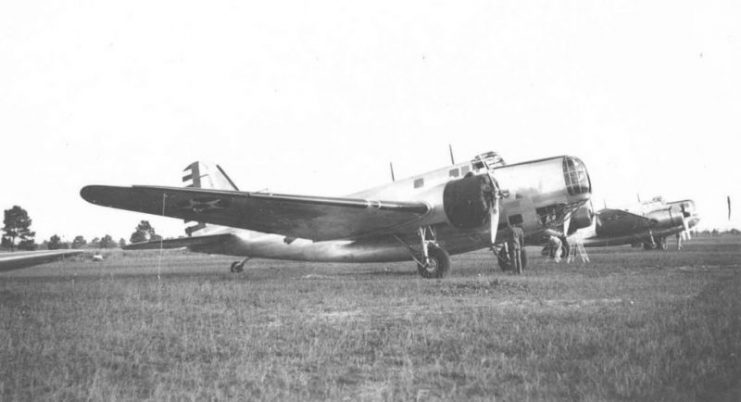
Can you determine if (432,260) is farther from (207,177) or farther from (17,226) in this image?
(17,226)

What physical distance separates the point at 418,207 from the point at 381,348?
300 inches

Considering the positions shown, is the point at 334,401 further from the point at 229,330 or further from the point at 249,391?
the point at 229,330

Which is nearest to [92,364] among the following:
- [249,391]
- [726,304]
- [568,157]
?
[249,391]

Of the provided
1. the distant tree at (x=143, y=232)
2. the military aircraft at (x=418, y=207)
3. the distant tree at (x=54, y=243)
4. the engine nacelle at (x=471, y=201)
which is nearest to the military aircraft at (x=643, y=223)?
the military aircraft at (x=418, y=207)

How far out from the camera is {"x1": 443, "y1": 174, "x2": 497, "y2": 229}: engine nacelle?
11.2m

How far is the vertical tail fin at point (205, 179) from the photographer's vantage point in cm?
1570

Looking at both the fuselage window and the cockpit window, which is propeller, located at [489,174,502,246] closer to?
the fuselage window

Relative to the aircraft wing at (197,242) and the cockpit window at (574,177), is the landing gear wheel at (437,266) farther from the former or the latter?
the aircraft wing at (197,242)

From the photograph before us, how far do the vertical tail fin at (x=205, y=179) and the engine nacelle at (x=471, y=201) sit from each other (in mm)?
7366

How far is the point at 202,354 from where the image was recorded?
4363 millimetres

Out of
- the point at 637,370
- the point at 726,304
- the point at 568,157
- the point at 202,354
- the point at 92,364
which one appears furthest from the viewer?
the point at 568,157

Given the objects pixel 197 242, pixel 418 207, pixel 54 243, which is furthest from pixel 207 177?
pixel 54 243

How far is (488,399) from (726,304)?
189 inches

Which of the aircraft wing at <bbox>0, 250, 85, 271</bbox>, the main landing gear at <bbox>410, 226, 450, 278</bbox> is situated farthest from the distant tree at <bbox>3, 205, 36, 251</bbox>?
the aircraft wing at <bbox>0, 250, 85, 271</bbox>
